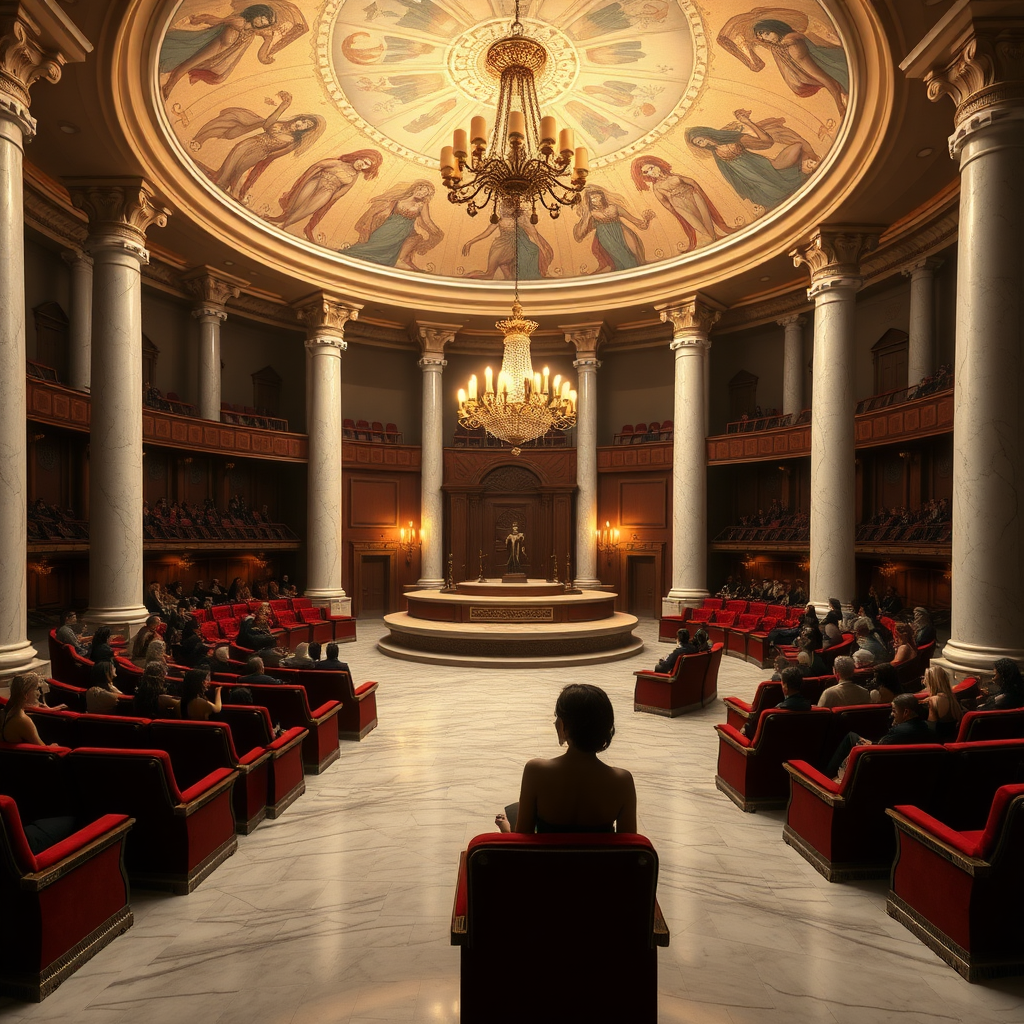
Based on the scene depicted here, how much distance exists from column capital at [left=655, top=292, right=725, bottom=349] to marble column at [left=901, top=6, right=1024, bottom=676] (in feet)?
37.8

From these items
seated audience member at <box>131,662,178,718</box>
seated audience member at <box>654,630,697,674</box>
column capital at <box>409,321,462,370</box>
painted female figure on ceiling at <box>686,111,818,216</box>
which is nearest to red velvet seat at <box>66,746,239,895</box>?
seated audience member at <box>131,662,178,718</box>

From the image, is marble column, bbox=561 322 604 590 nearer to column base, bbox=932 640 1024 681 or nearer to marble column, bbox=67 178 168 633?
marble column, bbox=67 178 168 633

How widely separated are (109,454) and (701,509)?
14407 mm

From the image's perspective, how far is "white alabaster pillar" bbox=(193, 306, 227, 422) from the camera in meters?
19.6

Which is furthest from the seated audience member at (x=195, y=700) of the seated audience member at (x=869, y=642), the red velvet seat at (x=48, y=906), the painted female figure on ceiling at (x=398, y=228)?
the painted female figure on ceiling at (x=398, y=228)

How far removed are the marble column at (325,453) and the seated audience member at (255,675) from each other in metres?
11.6

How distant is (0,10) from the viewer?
26.6ft

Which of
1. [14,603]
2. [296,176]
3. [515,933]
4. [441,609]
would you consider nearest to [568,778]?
[515,933]

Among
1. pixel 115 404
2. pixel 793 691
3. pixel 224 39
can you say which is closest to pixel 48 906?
pixel 793 691

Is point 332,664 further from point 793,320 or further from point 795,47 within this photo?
point 793,320

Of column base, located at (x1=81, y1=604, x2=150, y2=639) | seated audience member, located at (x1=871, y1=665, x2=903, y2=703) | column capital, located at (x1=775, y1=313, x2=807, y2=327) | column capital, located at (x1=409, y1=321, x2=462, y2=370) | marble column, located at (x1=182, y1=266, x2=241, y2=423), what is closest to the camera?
seated audience member, located at (x1=871, y1=665, x2=903, y2=703)

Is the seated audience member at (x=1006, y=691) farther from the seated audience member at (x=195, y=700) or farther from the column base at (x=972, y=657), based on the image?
the seated audience member at (x=195, y=700)

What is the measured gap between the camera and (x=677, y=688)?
33.8 feet

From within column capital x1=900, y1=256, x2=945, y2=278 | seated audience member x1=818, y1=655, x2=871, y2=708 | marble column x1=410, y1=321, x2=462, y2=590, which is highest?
column capital x1=900, y1=256, x2=945, y2=278
